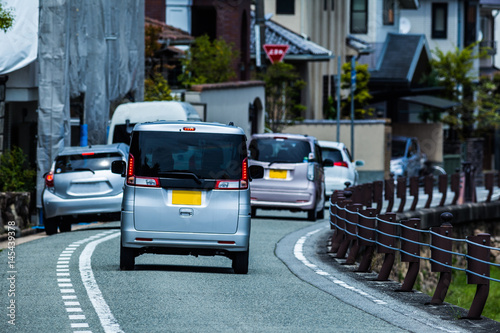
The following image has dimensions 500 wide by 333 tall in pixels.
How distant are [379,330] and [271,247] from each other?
338 inches

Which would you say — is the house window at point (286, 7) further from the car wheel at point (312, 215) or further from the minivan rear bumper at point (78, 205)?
the minivan rear bumper at point (78, 205)

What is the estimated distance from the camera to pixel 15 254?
16.2 m

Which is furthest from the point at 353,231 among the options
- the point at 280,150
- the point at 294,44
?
the point at 294,44

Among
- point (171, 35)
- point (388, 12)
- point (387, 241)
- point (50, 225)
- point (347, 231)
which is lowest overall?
point (50, 225)

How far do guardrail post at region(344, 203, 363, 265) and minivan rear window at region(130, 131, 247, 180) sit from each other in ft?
11.3

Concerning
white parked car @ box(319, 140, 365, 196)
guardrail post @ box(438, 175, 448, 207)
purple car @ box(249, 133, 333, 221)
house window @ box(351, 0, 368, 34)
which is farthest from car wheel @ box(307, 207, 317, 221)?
house window @ box(351, 0, 368, 34)

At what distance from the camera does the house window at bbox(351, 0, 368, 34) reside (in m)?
56.1

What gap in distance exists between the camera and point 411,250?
1351 centimetres

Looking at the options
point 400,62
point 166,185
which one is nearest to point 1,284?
point 166,185

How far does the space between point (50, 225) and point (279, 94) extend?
87.0ft

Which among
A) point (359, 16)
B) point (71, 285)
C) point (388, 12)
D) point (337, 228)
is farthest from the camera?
point (388, 12)

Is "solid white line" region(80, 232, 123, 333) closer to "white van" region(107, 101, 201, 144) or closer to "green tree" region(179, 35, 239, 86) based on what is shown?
"white van" region(107, 101, 201, 144)

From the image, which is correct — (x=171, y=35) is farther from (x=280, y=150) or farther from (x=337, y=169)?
(x=280, y=150)

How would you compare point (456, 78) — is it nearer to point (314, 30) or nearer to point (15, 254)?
point (314, 30)
